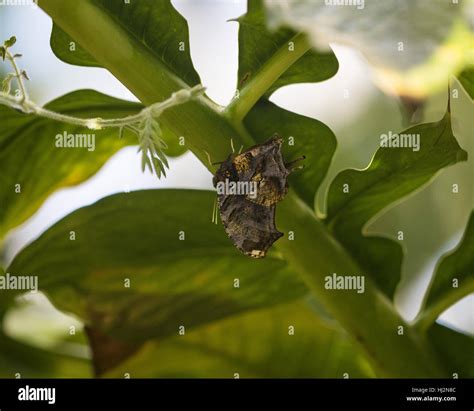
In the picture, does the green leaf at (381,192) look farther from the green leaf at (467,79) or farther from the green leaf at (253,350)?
the green leaf at (253,350)

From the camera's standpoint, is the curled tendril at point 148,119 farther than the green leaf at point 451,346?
No

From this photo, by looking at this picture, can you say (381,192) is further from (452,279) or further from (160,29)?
(160,29)

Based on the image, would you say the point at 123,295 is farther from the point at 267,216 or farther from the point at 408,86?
the point at 408,86

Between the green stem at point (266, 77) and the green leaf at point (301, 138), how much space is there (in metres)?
0.04

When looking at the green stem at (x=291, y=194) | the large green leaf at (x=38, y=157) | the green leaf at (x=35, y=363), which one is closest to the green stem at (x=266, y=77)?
the green stem at (x=291, y=194)

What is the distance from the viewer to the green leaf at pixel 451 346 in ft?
2.74

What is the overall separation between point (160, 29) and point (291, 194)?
0.24m

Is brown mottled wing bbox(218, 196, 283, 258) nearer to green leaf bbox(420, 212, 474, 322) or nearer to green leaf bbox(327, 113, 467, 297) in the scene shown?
green leaf bbox(327, 113, 467, 297)

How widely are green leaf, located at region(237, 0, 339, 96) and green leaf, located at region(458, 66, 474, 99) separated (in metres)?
0.14

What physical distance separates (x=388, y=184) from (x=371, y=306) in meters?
0.15

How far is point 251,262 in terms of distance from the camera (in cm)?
93

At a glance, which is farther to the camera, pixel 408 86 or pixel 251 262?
pixel 251 262
